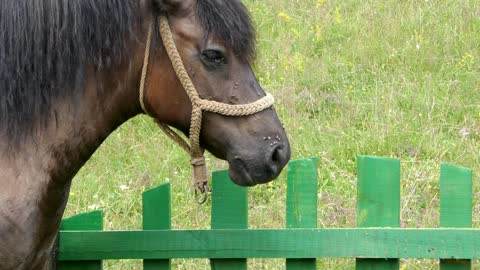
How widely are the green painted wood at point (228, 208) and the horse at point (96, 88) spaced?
373 mm

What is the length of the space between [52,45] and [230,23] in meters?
0.52

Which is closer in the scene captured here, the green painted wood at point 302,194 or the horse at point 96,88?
the horse at point 96,88

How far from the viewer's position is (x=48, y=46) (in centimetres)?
237

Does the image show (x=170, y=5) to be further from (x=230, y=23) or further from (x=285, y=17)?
(x=285, y=17)

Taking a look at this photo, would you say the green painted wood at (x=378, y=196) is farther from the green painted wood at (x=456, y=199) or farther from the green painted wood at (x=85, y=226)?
the green painted wood at (x=85, y=226)

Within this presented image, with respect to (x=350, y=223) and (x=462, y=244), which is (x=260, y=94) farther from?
(x=350, y=223)

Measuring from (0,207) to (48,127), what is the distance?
267 mm

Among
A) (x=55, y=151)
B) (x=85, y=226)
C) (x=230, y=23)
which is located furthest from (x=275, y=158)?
(x=85, y=226)

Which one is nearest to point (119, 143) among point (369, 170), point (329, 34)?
point (329, 34)

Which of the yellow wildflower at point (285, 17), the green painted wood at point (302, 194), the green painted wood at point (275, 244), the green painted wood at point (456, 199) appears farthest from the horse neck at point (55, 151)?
the yellow wildflower at point (285, 17)

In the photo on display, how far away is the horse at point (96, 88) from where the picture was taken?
2.37 m

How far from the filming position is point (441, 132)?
4887mm

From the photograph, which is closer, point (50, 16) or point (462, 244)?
point (50, 16)

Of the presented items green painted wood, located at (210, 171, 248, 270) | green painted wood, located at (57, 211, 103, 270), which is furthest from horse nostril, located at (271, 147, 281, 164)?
green painted wood, located at (57, 211, 103, 270)
